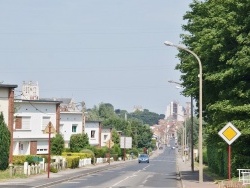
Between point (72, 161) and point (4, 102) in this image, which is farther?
point (72, 161)

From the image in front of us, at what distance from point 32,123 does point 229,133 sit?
1896 inches

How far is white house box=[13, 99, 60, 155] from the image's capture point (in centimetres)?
6974

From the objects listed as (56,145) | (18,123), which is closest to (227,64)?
(56,145)

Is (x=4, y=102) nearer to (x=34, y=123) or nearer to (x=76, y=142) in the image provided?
(x=34, y=123)

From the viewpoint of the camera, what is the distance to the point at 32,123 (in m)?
72.1

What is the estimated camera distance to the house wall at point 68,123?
9151cm

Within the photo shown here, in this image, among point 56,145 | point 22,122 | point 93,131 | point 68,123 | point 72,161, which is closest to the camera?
point 72,161

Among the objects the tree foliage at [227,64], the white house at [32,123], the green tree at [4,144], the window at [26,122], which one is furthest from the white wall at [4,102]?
the tree foliage at [227,64]

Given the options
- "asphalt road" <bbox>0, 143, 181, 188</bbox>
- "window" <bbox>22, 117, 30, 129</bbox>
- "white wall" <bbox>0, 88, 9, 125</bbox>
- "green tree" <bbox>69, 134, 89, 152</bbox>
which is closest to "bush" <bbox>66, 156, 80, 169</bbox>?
"asphalt road" <bbox>0, 143, 181, 188</bbox>

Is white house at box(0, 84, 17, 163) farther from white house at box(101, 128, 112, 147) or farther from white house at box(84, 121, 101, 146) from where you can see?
white house at box(101, 128, 112, 147)

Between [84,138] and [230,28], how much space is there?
52.2 metres

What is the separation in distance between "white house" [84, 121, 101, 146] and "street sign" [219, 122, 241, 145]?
261 ft

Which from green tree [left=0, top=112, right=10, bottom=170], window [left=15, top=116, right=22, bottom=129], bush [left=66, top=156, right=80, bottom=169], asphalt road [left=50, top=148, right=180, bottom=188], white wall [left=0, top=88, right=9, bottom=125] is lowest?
asphalt road [left=50, top=148, right=180, bottom=188]

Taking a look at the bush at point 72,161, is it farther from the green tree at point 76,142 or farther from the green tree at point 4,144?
the green tree at point 76,142
